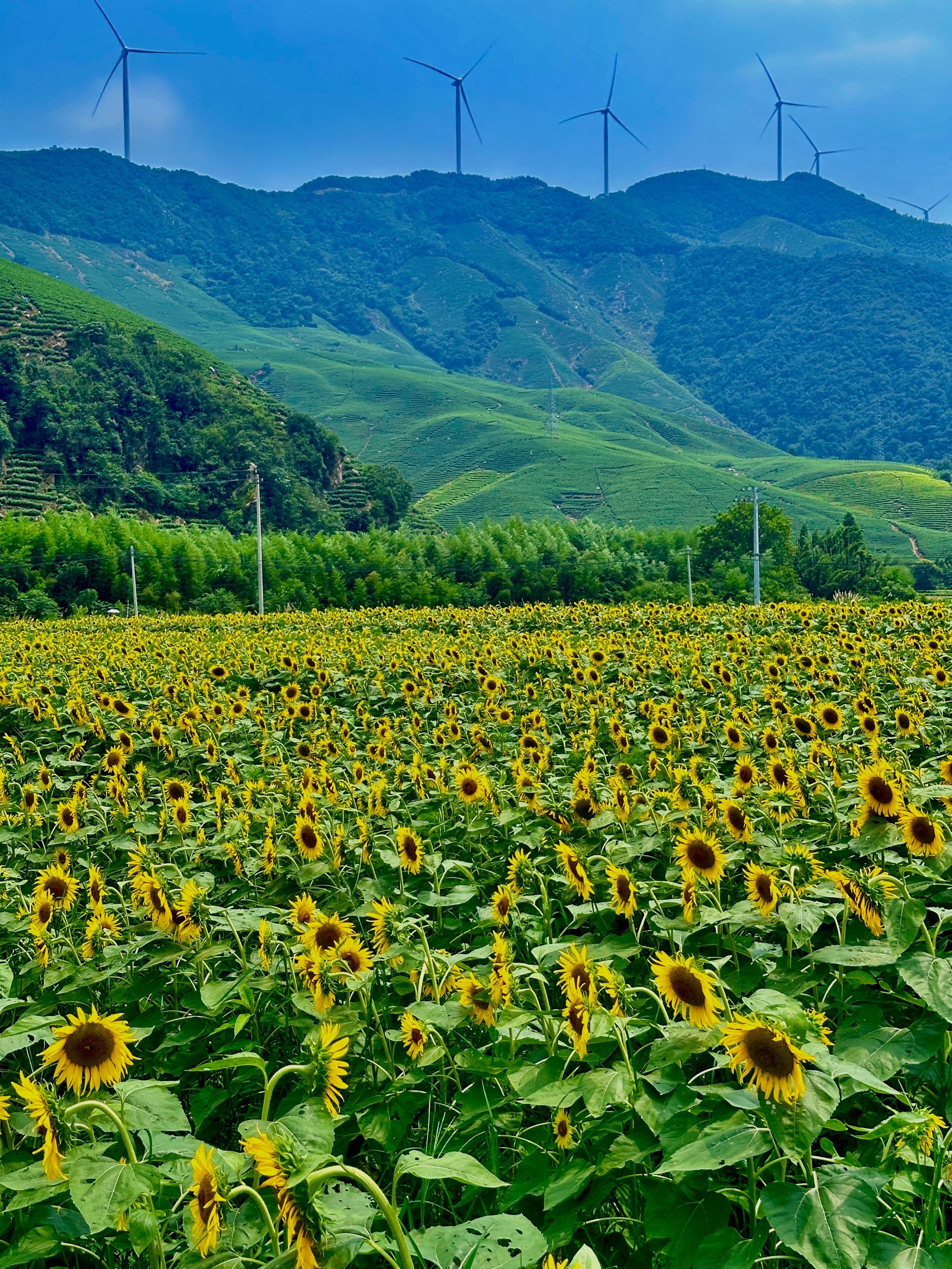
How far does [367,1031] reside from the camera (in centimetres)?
291

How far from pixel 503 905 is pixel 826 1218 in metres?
1.63

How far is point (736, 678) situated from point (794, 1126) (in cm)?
591

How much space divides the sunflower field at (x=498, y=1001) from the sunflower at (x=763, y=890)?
11 millimetres

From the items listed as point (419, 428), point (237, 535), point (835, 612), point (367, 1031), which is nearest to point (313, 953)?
point (367, 1031)

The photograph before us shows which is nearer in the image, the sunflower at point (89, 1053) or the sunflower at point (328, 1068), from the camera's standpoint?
the sunflower at point (328, 1068)

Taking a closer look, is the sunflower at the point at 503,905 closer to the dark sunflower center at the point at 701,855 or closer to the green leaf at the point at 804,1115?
the dark sunflower center at the point at 701,855

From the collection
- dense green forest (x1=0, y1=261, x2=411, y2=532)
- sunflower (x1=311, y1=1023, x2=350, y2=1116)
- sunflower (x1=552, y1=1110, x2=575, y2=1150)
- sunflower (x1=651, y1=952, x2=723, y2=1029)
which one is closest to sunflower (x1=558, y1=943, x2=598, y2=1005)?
sunflower (x1=651, y1=952, x2=723, y2=1029)

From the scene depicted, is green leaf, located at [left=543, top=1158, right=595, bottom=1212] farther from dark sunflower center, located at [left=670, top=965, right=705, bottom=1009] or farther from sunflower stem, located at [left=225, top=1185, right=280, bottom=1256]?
sunflower stem, located at [left=225, top=1185, right=280, bottom=1256]

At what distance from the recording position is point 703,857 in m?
3.17

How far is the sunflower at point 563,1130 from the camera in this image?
2.21 meters

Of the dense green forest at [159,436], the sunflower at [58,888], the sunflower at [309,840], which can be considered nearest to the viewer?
the sunflower at [58,888]

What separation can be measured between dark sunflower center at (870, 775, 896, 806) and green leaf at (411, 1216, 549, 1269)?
6.38ft

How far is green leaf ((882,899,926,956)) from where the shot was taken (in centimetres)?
248

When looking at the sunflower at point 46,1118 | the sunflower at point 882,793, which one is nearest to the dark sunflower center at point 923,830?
the sunflower at point 882,793
